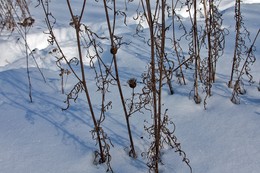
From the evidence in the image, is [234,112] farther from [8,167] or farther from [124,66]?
[8,167]

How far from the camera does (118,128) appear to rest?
6.56 ft

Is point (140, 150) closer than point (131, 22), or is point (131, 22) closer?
point (140, 150)

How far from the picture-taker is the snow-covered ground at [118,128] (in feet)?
5.54

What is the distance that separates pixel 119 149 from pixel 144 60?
1.18 metres

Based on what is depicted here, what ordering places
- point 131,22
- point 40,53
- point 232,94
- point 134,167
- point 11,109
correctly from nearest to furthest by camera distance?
point 134,167
point 232,94
point 11,109
point 40,53
point 131,22

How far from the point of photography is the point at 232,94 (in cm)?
213

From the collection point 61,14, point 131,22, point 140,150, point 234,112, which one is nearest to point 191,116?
point 234,112

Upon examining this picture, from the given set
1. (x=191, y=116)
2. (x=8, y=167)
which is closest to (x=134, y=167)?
(x=191, y=116)

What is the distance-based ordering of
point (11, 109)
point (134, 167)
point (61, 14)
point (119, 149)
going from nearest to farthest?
point (134, 167) → point (119, 149) → point (11, 109) → point (61, 14)

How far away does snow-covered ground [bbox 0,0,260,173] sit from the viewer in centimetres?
169

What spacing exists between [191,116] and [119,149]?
1.69 ft

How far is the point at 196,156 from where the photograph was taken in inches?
66.6

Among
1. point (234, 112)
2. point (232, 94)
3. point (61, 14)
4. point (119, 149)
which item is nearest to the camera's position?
point (119, 149)

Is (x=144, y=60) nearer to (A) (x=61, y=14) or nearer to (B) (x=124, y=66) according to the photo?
(B) (x=124, y=66)
